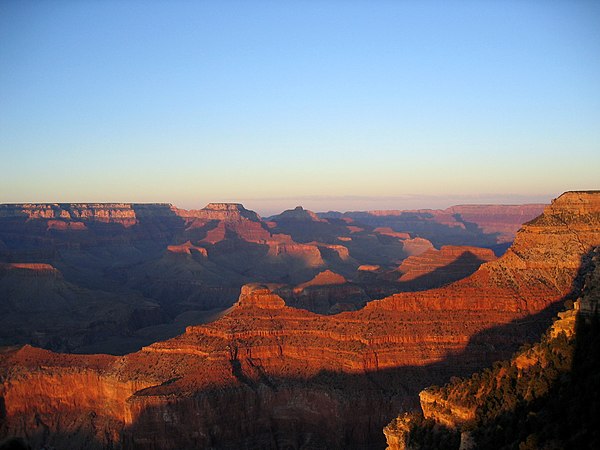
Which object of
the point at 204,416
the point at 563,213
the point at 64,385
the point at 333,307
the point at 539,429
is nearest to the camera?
the point at 539,429

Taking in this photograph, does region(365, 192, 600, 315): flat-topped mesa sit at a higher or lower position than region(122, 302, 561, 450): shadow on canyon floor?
higher

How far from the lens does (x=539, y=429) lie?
22.7 m

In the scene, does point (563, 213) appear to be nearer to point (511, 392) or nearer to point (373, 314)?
point (373, 314)

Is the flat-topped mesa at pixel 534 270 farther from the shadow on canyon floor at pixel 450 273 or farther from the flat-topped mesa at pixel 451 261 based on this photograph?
the shadow on canyon floor at pixel 450 273

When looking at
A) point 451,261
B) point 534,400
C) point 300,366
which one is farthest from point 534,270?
point 534,400

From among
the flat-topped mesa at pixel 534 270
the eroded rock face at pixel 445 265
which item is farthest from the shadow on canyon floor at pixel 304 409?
the eroded rock face at pixel 445 265

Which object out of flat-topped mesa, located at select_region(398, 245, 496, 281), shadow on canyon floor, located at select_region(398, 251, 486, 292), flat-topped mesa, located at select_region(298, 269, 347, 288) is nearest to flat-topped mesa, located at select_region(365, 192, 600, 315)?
flat-topped mesa, located at select_region(398, 245, 496, 281)

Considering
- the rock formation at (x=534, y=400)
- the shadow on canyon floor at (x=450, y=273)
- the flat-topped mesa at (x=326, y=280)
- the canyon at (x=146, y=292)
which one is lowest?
the canyon at (x=146, y=292)

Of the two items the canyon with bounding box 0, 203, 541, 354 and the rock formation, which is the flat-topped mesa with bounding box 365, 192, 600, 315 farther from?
the rock formation

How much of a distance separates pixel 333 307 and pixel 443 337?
48835 millimetres

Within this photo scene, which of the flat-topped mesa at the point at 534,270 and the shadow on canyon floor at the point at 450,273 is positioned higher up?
the flat-topped mesa at the point at 534,270

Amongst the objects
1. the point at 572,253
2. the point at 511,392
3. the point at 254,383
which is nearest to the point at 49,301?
the point at 254,383

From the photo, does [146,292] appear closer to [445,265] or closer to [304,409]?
[445,265]

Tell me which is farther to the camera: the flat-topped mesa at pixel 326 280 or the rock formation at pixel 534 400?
the flat-topped mesa at pixel 326 280
